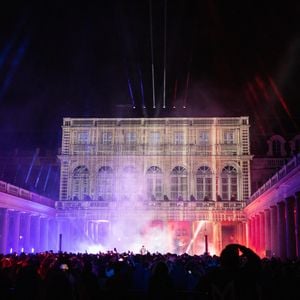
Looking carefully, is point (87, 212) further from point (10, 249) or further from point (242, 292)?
point (242, 292)

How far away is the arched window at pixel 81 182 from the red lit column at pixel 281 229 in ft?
77.6

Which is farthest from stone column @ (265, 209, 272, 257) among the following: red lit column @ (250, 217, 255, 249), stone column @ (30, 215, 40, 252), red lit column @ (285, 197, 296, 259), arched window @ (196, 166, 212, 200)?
stone column @ (30, 215, 40, 252)

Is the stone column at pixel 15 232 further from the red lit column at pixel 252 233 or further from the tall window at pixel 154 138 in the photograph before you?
the red lit column at pixel 252 233

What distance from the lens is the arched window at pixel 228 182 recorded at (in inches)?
2080

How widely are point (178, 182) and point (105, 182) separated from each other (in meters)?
7.55

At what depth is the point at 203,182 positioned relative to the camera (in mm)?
53531

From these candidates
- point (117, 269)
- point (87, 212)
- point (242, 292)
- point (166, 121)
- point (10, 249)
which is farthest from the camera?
point (166, 121)

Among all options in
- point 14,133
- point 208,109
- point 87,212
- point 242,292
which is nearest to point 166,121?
point 208,109

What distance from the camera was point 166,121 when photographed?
179ft

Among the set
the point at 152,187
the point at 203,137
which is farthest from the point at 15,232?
the point at 203,137

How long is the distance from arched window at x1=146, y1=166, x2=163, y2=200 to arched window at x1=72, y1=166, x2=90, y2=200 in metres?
6.30

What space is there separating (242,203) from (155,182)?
9.08 m

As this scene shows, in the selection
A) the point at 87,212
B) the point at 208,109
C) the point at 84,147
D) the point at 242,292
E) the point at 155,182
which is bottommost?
the point at 242,292

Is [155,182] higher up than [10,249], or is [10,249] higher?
[155,182]
